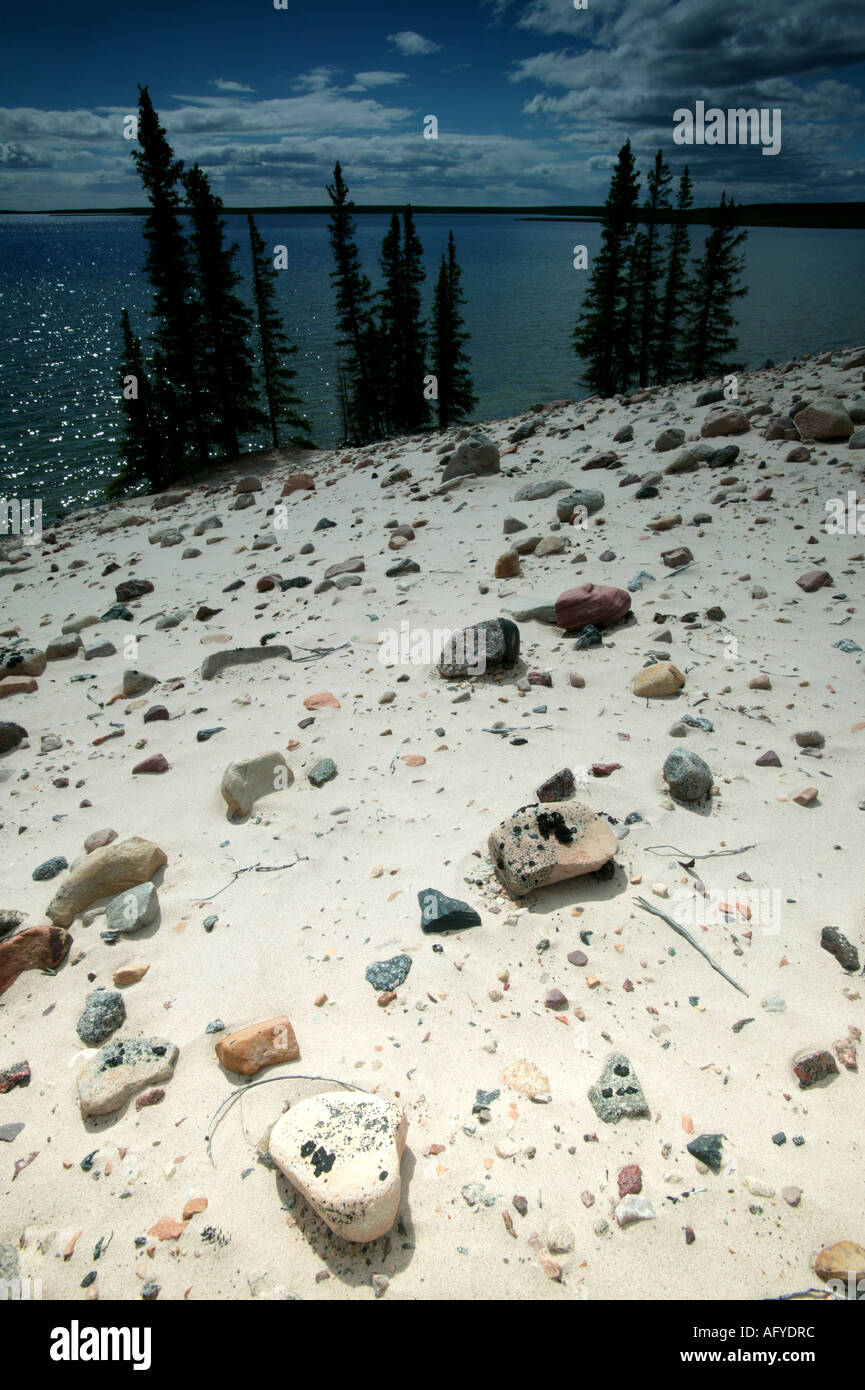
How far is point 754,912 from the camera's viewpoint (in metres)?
3.30

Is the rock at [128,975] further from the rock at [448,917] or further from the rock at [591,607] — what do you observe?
the rock at [591,607]

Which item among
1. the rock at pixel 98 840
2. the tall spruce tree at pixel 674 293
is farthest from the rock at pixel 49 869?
the tall spruce tree at pixel 674 293

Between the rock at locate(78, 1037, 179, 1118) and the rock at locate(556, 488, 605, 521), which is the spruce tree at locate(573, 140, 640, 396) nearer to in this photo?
the rock at locate(556, 488, 605, 521)

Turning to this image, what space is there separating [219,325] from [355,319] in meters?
10.1

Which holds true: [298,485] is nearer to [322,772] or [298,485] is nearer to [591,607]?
[591,607]

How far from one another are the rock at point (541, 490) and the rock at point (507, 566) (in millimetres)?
3423

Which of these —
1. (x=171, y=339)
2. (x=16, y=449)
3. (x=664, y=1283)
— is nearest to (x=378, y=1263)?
(x=664, y=1283)

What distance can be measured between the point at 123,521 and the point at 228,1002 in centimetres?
1850

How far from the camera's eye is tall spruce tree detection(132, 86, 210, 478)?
87.0 feet

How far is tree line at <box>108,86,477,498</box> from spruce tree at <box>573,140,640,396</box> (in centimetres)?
831

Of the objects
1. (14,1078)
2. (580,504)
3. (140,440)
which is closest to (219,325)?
(140,440)

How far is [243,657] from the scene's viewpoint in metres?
7.13

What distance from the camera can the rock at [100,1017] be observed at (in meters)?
3.06

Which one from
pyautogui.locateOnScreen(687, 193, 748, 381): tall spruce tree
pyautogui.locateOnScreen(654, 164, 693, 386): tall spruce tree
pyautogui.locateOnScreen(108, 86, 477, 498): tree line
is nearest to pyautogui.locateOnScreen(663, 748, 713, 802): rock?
pyautogui.locateOnScreen(108, 86, 477, 498): tree line
